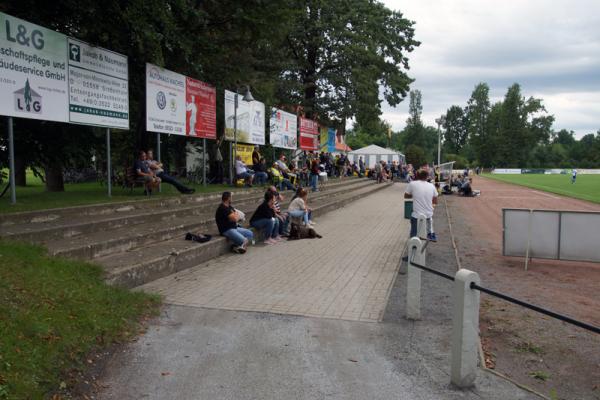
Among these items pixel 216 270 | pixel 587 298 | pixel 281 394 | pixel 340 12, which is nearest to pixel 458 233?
pixel 587 298

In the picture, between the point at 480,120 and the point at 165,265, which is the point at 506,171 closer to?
the point at 480,120

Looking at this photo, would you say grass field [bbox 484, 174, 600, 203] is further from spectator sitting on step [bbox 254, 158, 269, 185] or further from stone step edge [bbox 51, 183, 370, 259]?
stone step edge [bbox 51, 183, 370, 259]

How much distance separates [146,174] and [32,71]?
411 cm

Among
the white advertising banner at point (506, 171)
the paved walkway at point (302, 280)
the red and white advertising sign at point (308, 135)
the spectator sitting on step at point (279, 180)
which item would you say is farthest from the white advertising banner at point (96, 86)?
the white advertising banner at point (506, 171)

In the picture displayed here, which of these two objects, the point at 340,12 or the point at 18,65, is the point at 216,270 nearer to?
the point at 18,65

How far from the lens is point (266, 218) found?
453 inches

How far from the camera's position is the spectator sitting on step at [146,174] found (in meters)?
12.4

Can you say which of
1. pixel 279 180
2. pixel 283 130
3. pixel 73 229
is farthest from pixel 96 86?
pixel 283 130

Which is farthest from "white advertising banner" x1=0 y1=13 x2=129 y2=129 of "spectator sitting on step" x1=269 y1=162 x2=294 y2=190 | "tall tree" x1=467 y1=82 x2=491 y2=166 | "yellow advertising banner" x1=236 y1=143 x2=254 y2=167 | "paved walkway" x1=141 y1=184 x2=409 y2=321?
"tall tree" x1=467 y1=82 x2=491 y2=166

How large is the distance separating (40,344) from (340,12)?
30.0 metres

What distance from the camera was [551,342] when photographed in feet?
18.4

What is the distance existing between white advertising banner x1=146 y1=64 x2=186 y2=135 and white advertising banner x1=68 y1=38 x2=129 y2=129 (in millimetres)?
1160

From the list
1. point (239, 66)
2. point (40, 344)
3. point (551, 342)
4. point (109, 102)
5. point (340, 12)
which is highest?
point (340, 12)

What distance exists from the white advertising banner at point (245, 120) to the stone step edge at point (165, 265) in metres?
8.51
